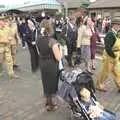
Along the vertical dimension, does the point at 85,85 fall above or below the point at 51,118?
above

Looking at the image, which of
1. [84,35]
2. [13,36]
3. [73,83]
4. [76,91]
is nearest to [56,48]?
[73,83]

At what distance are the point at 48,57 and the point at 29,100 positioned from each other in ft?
5.46

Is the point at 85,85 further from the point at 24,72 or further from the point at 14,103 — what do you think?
the point at 24,72

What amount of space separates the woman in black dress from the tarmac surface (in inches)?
17.1

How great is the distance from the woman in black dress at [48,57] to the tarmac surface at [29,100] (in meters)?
0.43

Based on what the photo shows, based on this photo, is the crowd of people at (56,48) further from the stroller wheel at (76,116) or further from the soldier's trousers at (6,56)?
the stroller wheel at (76,116)

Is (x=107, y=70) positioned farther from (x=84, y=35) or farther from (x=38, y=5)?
(x=38, y=5)

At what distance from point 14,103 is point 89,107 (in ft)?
7.41

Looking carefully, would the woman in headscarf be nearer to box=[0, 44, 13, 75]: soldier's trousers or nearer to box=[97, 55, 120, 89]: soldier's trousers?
box=[0, 44, 13, 75]: soldier's trousers

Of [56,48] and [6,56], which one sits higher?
[56,48]

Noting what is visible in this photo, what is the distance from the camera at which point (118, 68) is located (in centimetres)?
828

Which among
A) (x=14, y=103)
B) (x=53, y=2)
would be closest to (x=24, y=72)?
(x=14, y=103)

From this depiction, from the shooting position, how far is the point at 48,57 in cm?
684

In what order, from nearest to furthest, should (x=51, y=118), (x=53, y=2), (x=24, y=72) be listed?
(x=51, y=118) → (x=24, y=72) → (x=53, y=2)
